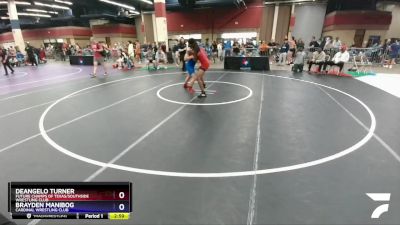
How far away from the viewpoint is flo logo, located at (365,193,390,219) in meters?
2.75

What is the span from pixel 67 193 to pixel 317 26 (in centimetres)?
2890

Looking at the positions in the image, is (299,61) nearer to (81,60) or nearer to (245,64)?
(245,64)

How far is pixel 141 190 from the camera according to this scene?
10.7 feet

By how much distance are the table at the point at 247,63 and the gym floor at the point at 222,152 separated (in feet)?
21.8

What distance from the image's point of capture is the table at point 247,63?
1445cm

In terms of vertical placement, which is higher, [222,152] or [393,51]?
[393,51]

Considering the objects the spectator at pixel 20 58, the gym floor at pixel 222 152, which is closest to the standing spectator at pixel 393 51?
the gym floor at pixel 222 152

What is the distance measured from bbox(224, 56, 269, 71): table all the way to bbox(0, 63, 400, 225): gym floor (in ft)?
21.8

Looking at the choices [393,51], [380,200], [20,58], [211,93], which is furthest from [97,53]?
[393,51]

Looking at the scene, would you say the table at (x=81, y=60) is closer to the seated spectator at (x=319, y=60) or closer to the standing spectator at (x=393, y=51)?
the seated spectator at (x=319, y=60)

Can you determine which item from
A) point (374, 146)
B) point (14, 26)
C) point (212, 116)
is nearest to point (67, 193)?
point (212, 116)

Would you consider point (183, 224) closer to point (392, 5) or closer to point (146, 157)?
point (146, 157)
